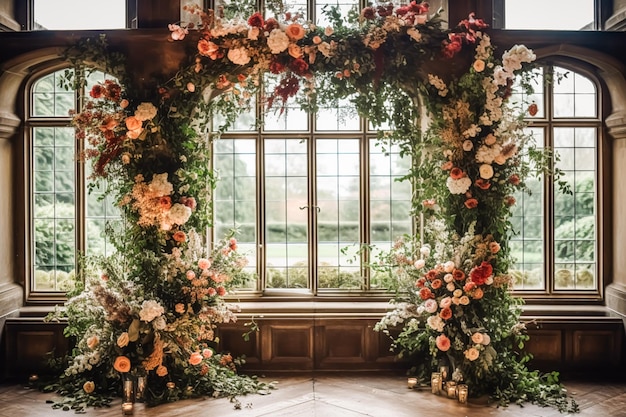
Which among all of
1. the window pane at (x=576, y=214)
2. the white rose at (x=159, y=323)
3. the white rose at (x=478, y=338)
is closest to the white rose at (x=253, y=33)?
the white rose at (x=159, y=323)

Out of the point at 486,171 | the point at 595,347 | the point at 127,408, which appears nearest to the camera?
the point at 127,408

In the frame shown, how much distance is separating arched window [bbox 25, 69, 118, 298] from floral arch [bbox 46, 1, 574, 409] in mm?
760

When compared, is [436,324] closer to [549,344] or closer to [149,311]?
[549,344]

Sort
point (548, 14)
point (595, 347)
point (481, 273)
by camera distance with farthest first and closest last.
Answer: point (548, 14)
point (595, 347)
point (481, 273)

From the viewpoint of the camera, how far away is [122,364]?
472 cm

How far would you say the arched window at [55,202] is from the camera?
589 cm

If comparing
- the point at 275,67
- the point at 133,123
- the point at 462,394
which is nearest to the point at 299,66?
the point at 275,67

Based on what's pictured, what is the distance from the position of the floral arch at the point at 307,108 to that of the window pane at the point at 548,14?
3.04ft

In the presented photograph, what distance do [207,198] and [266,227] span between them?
734 millimetres

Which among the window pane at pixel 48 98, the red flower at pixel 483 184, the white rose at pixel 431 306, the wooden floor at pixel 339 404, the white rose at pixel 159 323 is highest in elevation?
the window pane at pixel 48 98

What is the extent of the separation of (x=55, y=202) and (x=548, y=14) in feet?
17.0

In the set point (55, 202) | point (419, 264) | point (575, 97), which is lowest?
point (419, 264)

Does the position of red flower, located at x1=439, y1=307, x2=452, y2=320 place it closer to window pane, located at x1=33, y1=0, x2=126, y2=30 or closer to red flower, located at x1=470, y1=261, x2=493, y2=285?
red flower, located at x1=470, y1=261, x2=493, y2=285

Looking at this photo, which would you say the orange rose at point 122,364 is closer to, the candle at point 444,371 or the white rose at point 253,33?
the candle at point 444,371
